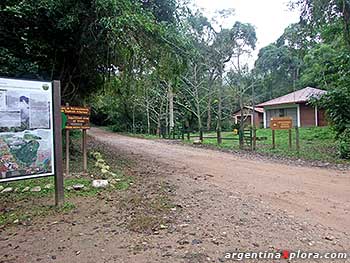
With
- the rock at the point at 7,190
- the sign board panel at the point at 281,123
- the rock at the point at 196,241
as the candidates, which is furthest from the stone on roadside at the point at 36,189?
the sign board panel at the point at 281,123

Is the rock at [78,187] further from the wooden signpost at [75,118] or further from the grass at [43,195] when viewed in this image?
the wooden signpost at [75,118]

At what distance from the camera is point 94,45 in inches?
319

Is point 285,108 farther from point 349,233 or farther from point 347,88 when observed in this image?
point 349,233

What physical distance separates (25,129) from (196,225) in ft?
9.91

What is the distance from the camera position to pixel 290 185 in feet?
19.9

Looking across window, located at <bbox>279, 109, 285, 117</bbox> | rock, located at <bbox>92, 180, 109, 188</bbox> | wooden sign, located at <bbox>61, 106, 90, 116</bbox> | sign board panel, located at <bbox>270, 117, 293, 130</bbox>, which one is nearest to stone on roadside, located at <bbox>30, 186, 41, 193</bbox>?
rock, located at <bbox>92, 180, 109, 188</bbox>

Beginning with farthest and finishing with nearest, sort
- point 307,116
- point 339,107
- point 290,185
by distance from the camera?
point 307,116 → point 339,107 → point 290,185

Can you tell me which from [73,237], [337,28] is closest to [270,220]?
[73,237]

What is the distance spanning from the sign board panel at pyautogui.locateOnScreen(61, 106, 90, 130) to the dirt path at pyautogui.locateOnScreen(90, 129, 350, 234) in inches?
Answer: 118

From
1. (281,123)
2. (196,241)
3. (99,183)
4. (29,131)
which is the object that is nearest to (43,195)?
(99,183)

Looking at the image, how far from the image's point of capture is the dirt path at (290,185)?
4289 millimetres

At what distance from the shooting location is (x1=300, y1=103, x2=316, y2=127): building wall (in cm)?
2584

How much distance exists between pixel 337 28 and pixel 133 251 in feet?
39.9

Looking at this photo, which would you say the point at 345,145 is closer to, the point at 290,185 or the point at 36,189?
the point at 290,185
